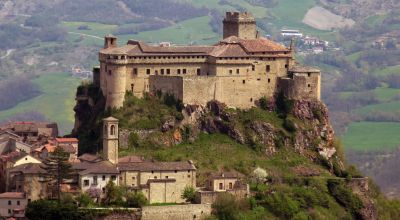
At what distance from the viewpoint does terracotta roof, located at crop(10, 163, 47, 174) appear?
8625 cm

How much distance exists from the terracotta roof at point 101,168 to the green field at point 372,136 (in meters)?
87.5

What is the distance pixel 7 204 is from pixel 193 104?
18662mm

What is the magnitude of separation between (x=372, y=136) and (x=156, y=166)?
9860 cm

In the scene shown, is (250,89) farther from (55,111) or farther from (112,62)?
(55,111)

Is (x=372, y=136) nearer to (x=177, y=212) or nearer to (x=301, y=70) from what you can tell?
(x=301, y=70)

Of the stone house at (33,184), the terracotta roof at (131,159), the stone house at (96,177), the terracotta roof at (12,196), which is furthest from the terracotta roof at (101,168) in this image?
the terracotta roof at (12,196)

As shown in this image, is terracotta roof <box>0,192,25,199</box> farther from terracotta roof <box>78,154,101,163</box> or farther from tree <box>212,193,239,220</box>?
tree <box>212,193,239,220</box>

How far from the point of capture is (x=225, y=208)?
8812 cm

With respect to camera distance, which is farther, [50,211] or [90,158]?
[90,158]

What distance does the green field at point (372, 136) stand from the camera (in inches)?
6905

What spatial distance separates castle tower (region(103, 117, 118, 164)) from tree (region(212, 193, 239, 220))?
7.41m

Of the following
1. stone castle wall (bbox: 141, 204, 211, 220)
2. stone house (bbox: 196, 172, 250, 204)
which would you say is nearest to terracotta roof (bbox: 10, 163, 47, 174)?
stone castle wall (bbox: 141, 204, 211, 220)

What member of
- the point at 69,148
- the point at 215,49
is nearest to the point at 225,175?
the point at 69,148

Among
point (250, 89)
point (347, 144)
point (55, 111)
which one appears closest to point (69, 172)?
point (250, 89)
